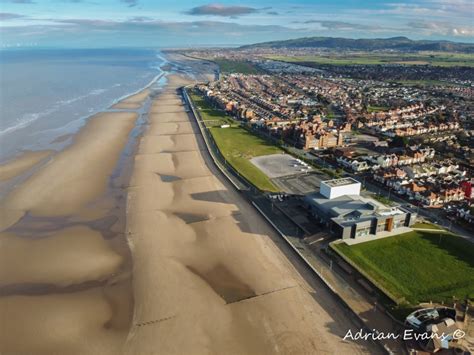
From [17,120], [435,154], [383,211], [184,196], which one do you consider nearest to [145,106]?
[17,120]

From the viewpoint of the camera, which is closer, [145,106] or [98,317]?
[98,317]

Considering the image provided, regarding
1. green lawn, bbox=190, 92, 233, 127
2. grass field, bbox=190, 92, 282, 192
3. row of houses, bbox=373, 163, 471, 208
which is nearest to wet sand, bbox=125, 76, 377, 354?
grass field, bbox=190, 92, 282, 192

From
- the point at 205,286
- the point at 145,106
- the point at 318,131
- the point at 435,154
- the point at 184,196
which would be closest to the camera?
the point at 205,286

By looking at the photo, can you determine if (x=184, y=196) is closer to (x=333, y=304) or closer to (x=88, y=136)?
(x=333, y=304)

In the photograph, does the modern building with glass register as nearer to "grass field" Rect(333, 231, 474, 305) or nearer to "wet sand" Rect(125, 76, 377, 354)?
"grass field" Rect(333, 231, 474, 305)

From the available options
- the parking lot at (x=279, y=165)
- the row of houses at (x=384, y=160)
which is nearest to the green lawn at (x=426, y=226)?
the row of houses at (x=384, y=160)
